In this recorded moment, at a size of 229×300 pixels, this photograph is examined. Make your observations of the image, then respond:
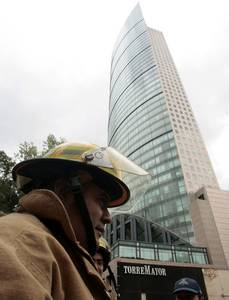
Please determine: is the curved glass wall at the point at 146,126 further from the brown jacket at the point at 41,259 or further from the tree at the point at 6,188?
the brown jacket at the point at 41,259

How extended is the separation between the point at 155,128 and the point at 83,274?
250 ft

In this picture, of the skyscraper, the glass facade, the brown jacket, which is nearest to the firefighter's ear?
the brown jacket

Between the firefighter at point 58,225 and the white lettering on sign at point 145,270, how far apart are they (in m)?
24.7

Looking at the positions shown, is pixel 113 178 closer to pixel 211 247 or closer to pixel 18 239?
pixel 18 239

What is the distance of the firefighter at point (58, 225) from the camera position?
2.47 ft

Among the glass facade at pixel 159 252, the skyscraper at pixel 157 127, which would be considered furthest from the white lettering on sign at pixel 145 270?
the skyscraper at pixel 157 127

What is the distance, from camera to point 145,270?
81.5 feet

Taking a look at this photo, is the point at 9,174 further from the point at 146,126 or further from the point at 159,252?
the point at 146,126

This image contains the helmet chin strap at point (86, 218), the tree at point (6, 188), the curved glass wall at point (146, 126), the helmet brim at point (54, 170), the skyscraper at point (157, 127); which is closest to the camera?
the helmet chin strap at point (86, 218)

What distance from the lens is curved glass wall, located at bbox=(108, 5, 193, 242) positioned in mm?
56406

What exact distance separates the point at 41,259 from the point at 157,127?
7619cm

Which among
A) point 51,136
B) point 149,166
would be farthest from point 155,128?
point 51,136

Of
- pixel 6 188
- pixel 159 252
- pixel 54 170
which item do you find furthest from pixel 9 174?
pixel 159 252

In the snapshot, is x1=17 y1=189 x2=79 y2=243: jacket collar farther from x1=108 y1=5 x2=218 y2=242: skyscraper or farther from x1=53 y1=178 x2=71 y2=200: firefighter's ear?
x1=108 y1=5 x2=218 y2=242: skyscraper
